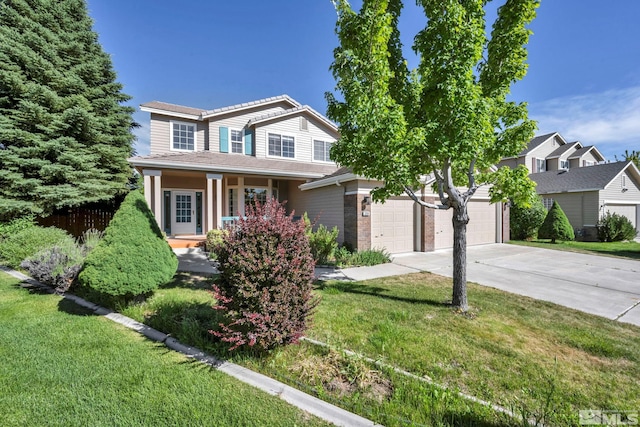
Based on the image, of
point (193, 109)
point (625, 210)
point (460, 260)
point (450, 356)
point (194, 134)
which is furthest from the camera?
point (625, 210)

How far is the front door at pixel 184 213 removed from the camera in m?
14.4

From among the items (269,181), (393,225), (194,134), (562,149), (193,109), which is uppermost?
(562,149)

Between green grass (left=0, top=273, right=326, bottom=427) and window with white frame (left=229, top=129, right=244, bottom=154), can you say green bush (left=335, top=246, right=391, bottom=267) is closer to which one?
green grass (left=0, top=273, right=326, bottom=427)

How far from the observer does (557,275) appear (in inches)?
317

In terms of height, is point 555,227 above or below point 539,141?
below

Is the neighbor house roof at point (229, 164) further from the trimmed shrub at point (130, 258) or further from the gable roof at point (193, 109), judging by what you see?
the trimmed shrub at point (130, 258)

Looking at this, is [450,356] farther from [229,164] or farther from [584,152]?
[584,152]

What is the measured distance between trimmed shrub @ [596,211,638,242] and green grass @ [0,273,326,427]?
2196cm

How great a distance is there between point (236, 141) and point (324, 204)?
242 inches

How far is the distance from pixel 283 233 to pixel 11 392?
3300 millimetres

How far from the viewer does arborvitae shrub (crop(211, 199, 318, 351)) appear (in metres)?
3.37

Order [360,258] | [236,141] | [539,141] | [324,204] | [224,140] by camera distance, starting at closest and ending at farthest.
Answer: [360,258], [324,204], [224,140], [236,141], [539,141]

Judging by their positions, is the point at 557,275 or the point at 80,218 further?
the point at 80,218

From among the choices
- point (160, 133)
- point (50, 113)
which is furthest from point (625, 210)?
point (50, 113)
